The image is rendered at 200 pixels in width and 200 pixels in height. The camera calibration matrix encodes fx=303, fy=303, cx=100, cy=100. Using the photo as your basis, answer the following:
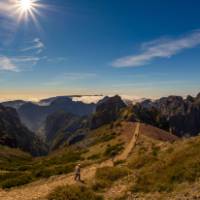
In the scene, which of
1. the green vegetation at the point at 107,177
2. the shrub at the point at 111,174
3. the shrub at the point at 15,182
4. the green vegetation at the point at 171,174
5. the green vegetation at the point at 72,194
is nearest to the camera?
the green vegetation at the point at 72,194

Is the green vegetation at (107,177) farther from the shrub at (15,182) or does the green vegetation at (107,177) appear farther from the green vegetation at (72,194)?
the shrub at (15,182)

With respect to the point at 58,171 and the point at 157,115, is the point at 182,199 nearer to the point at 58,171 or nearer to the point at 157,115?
the point at 58,171

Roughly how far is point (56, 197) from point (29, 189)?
29.4ft

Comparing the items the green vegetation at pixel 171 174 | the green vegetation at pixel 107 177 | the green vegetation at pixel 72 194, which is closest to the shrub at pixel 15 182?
the green vegetation at pixel 107 177

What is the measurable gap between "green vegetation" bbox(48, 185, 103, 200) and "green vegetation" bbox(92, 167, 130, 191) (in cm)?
248

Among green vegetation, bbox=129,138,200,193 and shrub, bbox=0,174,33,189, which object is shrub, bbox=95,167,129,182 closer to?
green vegetation, bbox=129,138,200,193

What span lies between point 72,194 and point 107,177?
6.77m

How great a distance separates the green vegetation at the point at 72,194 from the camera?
20.8m

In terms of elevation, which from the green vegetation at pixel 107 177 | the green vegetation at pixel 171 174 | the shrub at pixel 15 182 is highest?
the green vegetation at pixel 171 174

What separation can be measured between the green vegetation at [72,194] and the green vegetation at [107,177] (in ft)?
8.14

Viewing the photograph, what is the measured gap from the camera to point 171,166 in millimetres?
25734

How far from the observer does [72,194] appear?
68.8 ft

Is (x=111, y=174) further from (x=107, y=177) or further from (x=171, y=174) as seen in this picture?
(x=171, y=174)

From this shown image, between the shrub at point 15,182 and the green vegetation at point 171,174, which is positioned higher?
the green vegetation at point 171,174
